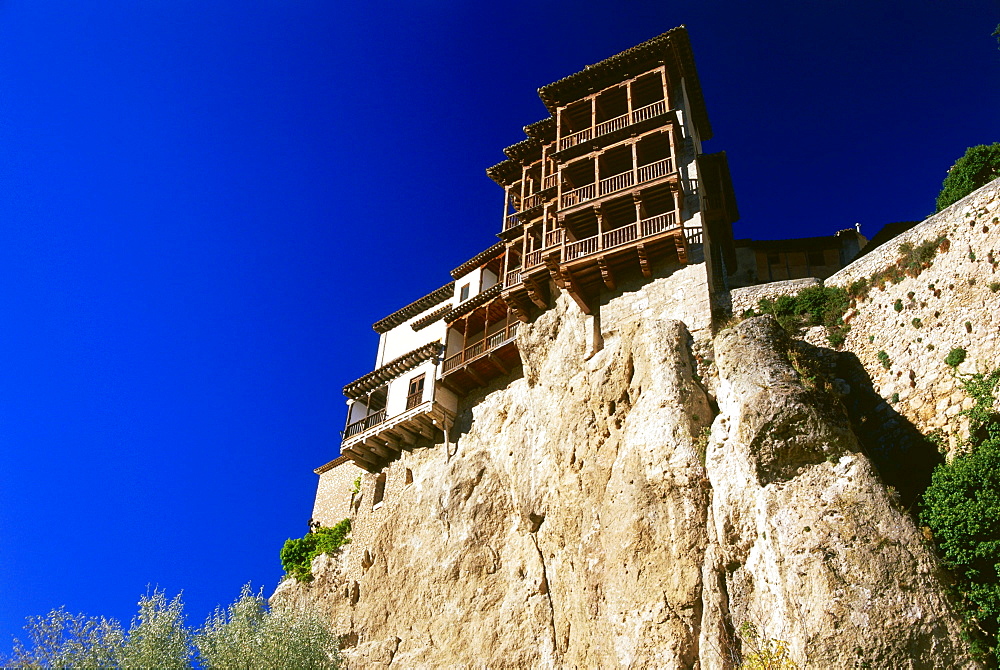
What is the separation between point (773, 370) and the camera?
2044 cm

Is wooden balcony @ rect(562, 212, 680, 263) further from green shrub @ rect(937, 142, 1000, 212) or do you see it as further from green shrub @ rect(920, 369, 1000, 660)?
green shrub @ rect(937, 142, 1000, 212)

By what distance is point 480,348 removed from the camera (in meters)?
33.1

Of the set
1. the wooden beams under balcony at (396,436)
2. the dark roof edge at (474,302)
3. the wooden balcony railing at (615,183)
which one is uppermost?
the wooden balcony railing at (615,183)

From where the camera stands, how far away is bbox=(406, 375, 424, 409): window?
112 feet

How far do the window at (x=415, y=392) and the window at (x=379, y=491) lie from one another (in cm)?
385

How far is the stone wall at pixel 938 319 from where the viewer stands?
1956 cm

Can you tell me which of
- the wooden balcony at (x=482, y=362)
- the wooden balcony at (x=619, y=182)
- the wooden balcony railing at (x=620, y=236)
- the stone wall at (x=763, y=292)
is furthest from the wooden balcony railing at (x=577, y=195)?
the stone wall at (x=763, y=292)

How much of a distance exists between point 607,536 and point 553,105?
21.8m

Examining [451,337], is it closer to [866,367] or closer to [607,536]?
[607,536]

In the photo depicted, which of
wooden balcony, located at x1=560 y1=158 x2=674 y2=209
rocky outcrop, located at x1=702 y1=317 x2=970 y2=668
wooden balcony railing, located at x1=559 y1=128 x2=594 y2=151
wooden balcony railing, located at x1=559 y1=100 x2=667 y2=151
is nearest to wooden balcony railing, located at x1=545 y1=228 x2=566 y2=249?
wooden balcony, located at x1=560 y1=158 x2=674 y2=209

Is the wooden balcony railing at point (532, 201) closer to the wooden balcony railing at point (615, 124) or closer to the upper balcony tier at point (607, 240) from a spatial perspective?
the wooden balcony railing at point (615, 124)

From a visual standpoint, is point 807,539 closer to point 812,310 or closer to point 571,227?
point 812,310

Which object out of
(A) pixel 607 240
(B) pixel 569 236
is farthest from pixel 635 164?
(B) pixel 569 236

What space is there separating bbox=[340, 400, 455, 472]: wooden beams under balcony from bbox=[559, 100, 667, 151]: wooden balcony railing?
1324 centimetres
